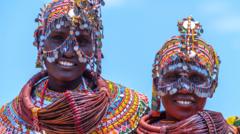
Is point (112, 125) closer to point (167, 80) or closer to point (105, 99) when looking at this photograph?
point (105, 99)

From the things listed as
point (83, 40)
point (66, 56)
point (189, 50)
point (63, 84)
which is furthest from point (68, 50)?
point (189, 50)

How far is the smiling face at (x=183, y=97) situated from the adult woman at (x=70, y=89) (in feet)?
2.26

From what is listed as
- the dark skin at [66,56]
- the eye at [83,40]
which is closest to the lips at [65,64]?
the dark skin at [66,56]

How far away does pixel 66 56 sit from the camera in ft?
26.9

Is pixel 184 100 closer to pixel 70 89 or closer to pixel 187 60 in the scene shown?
pixel 187 60

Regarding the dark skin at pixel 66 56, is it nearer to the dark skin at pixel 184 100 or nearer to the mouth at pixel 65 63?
the mouth at pixel 65 63

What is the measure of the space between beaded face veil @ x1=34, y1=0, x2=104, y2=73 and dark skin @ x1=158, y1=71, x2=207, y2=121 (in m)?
0.94

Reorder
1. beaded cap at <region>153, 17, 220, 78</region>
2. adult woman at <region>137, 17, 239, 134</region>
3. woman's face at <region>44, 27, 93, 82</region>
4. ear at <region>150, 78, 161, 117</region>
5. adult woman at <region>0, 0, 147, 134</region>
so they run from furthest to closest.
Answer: woman's face at <region>44, 27, 93, 82</region> → adult woman at <region>0, 0, 147, 134</region> → ear at <region>150, 78, 161, 117</region> → beaded cap at <region>153, 17, 220, 78</region> → adult woman at <region>137, 17, 239, 134</region>

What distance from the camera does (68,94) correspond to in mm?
8070

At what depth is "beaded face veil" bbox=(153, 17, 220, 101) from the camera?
7594mm

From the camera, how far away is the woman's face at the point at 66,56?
8.19 m

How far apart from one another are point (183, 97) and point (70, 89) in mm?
1291

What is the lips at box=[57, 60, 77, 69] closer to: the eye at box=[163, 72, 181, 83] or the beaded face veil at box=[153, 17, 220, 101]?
the beaded face veil at box=[153, 17, 220, 101]

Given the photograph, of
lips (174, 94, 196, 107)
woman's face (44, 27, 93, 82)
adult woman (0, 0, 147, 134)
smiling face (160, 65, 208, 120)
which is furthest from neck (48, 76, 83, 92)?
lips (174, 94, 196, 107)
